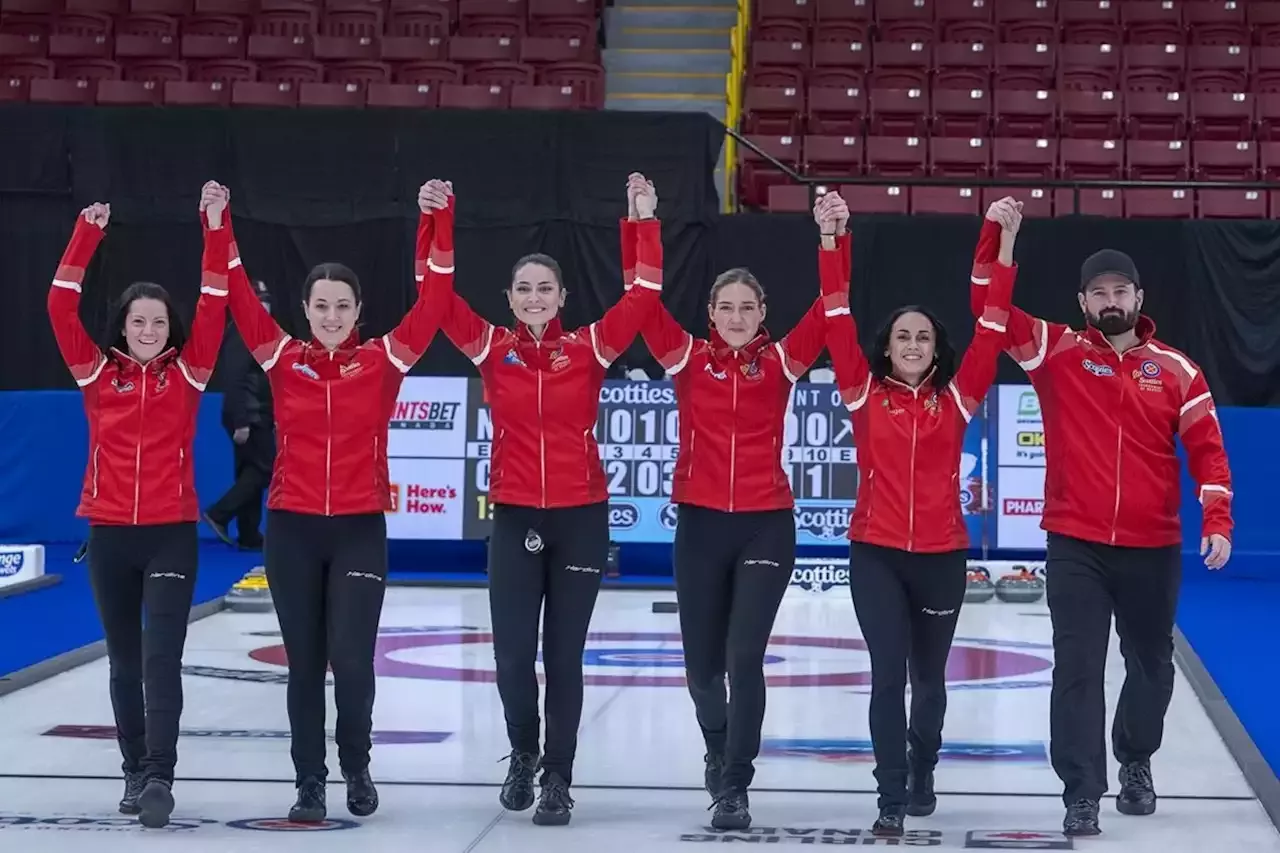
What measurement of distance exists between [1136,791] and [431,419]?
8083mm

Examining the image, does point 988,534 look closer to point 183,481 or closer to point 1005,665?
point 1005,665

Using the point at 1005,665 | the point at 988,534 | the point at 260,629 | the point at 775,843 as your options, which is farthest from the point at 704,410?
the point at 988,534

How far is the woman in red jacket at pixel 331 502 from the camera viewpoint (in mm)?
5422

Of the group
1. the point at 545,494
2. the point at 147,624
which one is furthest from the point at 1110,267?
the point at 147,624

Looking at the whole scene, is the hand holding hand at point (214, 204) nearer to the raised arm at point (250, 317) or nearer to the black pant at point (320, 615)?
the raised arm at point (250, 317)

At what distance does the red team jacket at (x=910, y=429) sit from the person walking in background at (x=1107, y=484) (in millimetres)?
191

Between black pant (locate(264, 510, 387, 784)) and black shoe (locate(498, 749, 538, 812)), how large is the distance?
0.50 metres

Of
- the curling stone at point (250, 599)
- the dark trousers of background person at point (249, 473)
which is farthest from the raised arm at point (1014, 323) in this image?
the dark trousers of background person at point (249, 473)

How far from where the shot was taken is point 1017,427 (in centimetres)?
1301

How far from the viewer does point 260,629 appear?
33.1 feet

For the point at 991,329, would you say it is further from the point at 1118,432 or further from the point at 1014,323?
the point at 1118,432

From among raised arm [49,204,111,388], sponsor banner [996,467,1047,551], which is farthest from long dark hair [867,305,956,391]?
sponsor banner [996,467,1047,551]

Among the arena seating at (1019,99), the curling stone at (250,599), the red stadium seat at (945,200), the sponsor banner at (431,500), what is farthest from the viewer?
the arena seating at (1019,99)

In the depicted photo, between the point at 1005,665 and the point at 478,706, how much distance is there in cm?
297
